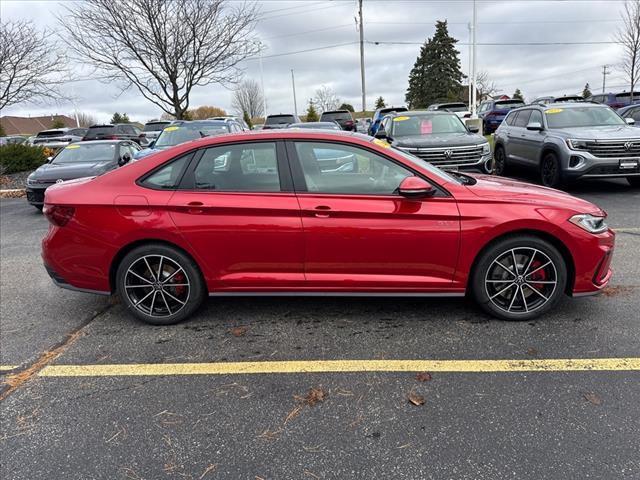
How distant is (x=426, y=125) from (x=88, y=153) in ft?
25.7

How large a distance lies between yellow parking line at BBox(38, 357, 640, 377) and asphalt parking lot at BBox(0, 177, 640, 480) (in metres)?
0.01

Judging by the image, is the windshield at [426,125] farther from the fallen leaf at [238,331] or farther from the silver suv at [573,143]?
the fallen leaf at [238,331]

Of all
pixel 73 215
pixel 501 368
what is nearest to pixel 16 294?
pixel 73 215

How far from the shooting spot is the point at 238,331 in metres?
3.92

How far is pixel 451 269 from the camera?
3.77 meters

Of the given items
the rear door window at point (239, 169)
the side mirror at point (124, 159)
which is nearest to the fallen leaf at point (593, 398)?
the rear door window at point (239, 169)

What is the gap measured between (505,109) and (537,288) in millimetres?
21697

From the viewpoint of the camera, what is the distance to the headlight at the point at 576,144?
344 inches

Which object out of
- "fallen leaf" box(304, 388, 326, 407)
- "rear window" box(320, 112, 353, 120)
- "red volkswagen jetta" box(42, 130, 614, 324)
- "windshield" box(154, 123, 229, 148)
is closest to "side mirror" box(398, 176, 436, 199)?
"red volkswagen jetta" box(42, 130, 614, 324)

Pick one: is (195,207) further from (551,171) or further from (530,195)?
(551,171)

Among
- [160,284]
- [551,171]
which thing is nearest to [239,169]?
[160,284]

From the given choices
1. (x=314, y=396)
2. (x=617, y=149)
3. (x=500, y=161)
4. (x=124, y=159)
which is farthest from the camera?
(x=500, y=161)

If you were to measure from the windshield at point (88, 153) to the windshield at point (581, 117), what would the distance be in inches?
382

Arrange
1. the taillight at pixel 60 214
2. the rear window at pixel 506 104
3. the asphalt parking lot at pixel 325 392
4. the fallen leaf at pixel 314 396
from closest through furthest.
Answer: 1. the asphalt parking lot at pixel 325 392
2. the fallen leaf at pixel 314 396
3. the taillight at pixel 60 214
4. the rear window at pixel 506 104
